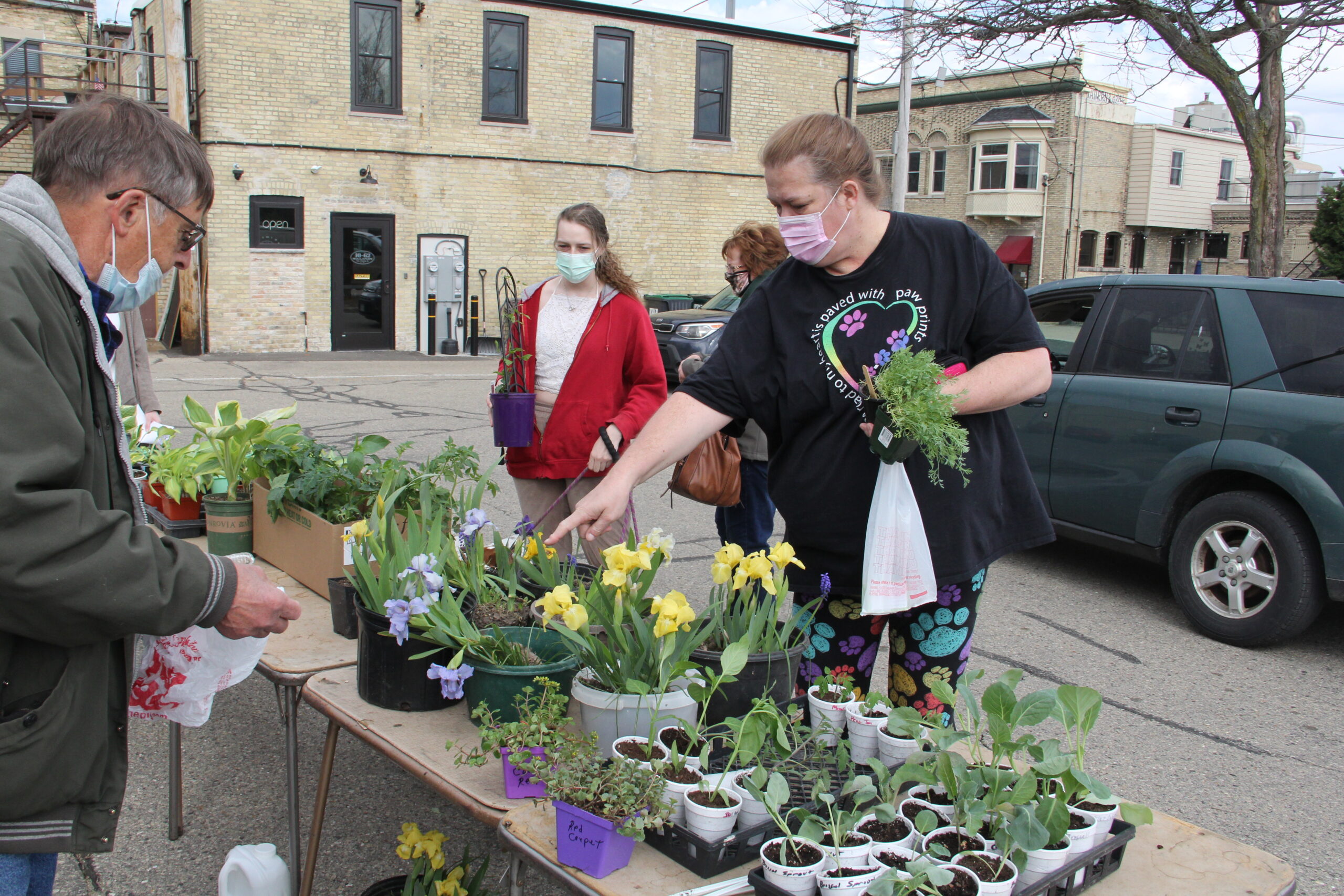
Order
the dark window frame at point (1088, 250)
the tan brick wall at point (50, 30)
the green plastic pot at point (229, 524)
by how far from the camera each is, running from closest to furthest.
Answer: the green plastic pot at point (229, 524) < the tan brick wall at point (50, 30) < the dark window frame at point (1088, 250)

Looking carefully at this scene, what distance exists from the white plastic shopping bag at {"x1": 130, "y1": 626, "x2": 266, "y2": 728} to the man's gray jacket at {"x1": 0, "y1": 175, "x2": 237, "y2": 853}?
0.22 m

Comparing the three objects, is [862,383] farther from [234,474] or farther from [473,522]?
[234,474]

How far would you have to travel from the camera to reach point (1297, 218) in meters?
36.2

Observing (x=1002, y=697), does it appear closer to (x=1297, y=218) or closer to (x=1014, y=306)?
(x=1014, y=306)

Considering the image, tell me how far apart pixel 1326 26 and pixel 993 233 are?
26785mm

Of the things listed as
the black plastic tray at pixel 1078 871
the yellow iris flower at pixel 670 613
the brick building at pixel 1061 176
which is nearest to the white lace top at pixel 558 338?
the yellow iris flower at pixel 670 613

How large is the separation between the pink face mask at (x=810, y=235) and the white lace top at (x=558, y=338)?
1.67m

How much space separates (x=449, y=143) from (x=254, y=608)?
18313 millimetres

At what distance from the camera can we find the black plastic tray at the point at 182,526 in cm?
367

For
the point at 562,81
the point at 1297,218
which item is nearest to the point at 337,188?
the point at 562,81

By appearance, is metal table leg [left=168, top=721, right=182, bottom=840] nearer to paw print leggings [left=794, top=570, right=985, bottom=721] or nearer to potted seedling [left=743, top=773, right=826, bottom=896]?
paw print leggings [left=794, top=570, right=985, bottom=721]

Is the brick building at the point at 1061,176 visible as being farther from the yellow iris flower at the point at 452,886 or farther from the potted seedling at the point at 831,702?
the yellow iris flower at the point at 452,886

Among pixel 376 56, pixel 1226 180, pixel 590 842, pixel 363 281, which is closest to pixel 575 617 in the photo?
pixel 590 842

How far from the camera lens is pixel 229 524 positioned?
3.43 m
